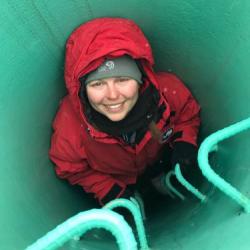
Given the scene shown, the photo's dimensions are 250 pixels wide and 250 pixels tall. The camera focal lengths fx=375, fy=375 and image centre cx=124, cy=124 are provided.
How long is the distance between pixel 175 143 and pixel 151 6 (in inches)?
17.9

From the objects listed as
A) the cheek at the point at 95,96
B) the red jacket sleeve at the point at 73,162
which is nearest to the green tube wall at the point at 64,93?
the red jacket sleeve at the point at 73,162

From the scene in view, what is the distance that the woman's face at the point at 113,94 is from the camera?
1032mm

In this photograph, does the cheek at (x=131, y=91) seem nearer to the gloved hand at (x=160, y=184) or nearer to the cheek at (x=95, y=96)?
the cheek at (x=95, y=96)

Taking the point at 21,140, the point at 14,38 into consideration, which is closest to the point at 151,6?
the point at 14,38

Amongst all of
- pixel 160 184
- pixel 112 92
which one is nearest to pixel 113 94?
pixel 112 92

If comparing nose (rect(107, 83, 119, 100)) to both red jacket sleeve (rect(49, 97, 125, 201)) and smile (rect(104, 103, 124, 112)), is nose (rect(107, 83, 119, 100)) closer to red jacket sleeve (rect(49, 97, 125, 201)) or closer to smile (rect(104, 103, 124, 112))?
smile (rect(104, 103, 124, 112))

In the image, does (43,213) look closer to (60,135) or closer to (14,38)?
(60,135)

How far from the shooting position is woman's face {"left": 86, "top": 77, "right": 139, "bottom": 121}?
40.6 inches

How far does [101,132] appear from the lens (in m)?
1.15

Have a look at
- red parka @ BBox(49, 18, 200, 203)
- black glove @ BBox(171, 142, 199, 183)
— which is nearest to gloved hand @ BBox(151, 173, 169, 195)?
red parka @ BBox(49, 18, 200, 203)

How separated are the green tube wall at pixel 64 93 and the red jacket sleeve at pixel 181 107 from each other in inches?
1.5

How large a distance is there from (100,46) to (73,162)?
0.43 m

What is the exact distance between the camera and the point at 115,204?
830mm

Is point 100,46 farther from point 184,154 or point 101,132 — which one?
point 184,154
